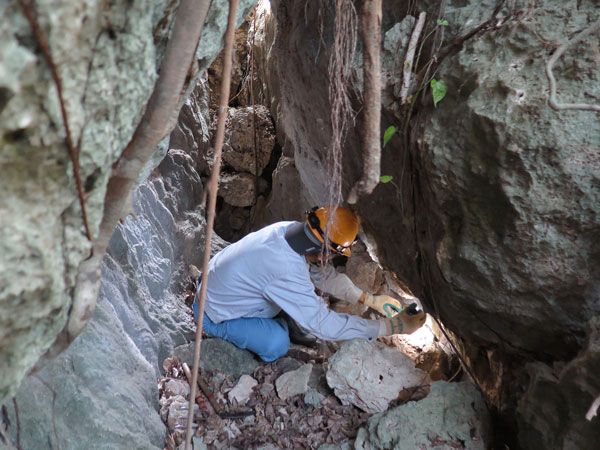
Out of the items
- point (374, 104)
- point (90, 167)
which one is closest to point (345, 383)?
point (374, 104)

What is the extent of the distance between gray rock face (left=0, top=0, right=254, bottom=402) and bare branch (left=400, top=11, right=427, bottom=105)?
1743mm

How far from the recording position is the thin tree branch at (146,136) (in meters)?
1.27

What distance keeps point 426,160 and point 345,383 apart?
1724 millimetres

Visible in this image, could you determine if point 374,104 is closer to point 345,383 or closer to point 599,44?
point 599,44

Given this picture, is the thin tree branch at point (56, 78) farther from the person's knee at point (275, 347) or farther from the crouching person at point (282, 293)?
the person's knee at point (275, 347)

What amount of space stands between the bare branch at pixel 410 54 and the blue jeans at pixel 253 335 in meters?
2.24

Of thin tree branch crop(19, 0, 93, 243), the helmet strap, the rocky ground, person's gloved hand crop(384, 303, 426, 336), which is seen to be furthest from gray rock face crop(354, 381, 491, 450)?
thin tree branch crop(19, 0, 93, 243)

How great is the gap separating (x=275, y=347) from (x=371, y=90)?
98.3 inches

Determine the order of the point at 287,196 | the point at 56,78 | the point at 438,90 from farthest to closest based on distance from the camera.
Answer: the point at 287,196
the point at 438,90
the point at 56,78

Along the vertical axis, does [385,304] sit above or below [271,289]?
below

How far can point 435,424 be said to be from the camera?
265 centimetres

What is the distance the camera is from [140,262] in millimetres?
3338

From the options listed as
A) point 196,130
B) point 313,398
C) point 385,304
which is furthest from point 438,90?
point 196,130

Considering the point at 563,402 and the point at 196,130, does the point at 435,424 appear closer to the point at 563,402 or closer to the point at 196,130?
the point at 563,402
